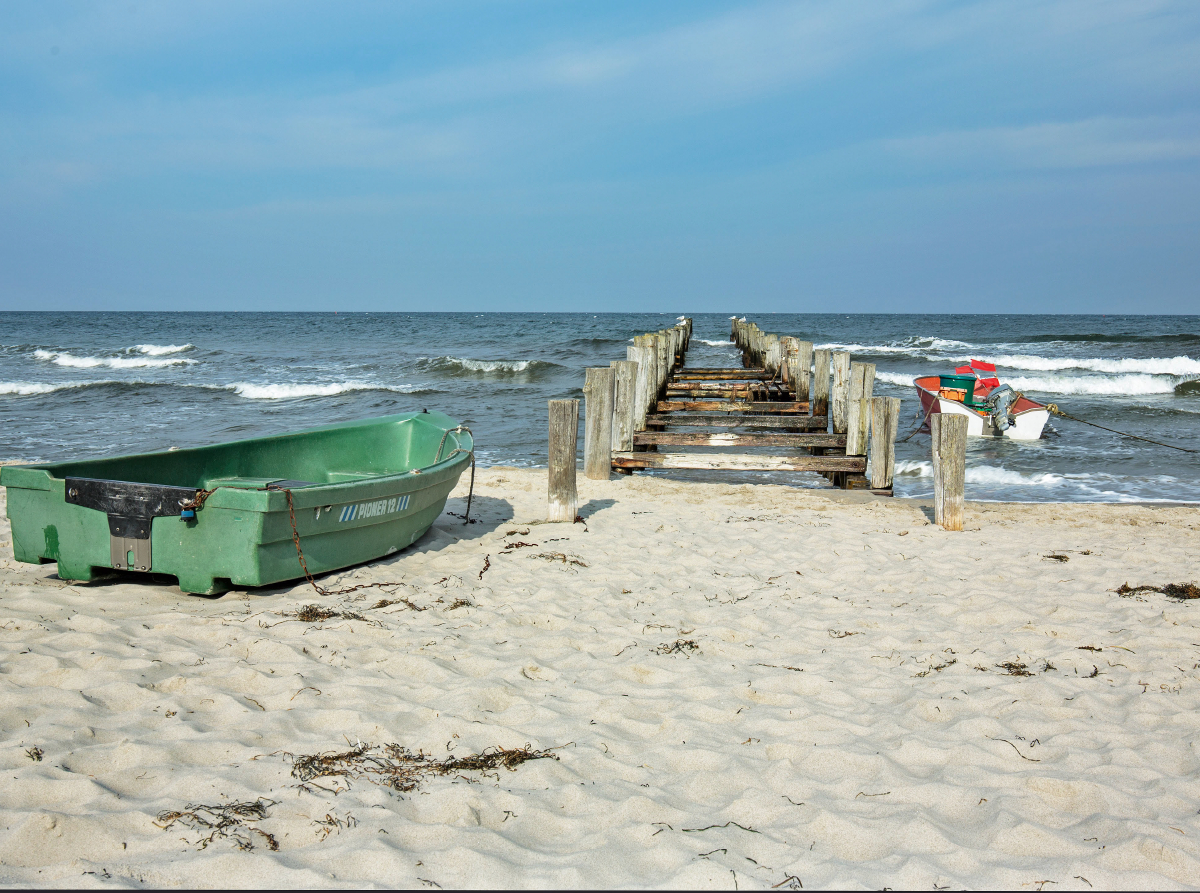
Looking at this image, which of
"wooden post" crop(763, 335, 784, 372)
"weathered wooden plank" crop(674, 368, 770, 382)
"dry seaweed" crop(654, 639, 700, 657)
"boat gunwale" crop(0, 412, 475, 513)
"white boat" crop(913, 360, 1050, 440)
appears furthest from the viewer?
"weathered wooden plank" crop(674, 368, 770, 382)

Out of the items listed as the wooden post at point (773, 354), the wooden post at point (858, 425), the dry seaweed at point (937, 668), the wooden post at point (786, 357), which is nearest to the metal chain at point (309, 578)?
the dry seaweed at point (937, 668)

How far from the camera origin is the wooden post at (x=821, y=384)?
10.6m

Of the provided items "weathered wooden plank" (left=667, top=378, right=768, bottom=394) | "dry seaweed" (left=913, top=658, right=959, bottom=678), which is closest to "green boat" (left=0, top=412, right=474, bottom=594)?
"dry seaweed" (left=913, top=658, right=959, bottom=678)

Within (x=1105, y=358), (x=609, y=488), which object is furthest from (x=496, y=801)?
(x=1105, y=358)

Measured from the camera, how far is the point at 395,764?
9.04 ft

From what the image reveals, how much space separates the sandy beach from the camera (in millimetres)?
2256

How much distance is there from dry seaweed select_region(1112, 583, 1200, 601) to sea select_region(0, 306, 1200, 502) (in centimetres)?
389

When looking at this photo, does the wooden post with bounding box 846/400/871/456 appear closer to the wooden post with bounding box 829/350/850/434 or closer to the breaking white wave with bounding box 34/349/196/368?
the wooden post with bounding box 829/350/850/434

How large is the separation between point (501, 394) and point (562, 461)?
491 inches

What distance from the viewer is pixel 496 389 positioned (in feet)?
65.4

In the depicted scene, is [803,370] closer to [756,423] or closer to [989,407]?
[756,423]

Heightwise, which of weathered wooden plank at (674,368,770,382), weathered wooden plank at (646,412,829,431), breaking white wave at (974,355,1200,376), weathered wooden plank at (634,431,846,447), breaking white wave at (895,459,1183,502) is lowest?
breaking white wave at (895,459,1183,502)

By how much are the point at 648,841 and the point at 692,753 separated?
0.62m

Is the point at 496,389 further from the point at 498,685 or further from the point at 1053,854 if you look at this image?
the point at 1053,854
